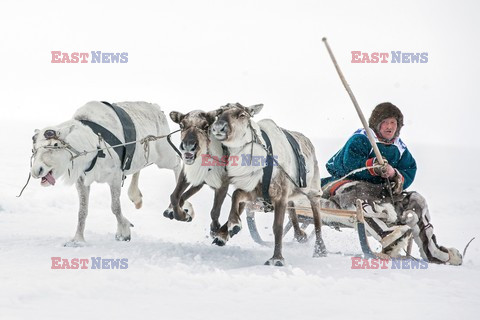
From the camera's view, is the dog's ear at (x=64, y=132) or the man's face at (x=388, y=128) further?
the man's face at (x=388, y=128)

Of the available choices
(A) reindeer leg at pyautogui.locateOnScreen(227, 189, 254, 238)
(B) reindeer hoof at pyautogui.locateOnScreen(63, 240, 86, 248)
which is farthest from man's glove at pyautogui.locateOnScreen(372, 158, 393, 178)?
(B) reindeer hoof at pyautogui.locateOnScreen(63, 240, 86, 248)

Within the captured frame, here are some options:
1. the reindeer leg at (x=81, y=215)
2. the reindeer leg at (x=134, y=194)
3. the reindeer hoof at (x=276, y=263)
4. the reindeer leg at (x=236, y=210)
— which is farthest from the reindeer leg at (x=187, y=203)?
the reindeer leg at (x=134, y=194)

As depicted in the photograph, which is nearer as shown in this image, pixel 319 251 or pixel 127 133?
pixel 319 251

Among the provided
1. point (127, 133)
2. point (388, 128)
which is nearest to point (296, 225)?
point (388, 128)

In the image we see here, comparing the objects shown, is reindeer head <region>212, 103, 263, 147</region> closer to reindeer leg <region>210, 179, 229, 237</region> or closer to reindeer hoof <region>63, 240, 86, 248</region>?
reindeer leg <region>210, 179, 229, 237</region>

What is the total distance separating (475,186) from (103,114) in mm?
11730

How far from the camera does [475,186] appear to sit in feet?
56.6

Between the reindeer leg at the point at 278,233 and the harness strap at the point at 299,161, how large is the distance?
0.46 metres

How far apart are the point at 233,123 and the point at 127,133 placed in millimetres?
2109

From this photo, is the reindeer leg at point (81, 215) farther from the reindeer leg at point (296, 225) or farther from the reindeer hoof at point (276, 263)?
the reindeer leg at point (296, 225)

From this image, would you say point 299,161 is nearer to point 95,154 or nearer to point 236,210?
point 236,210

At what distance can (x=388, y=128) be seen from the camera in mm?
8109

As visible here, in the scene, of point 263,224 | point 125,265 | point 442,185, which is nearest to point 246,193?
point 125,265

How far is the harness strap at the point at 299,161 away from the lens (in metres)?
7.39
